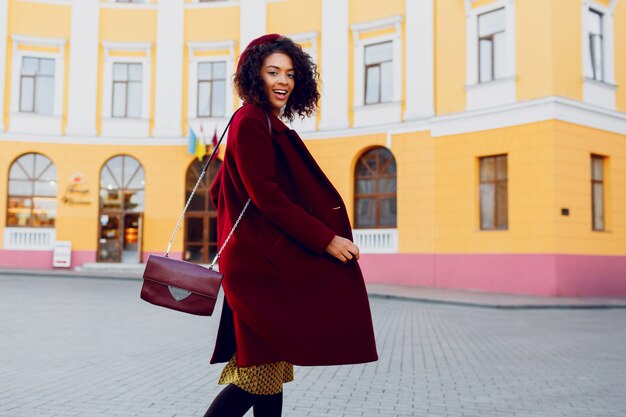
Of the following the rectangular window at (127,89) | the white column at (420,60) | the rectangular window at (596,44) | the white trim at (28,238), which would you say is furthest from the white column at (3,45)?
the rectangular window at (596,44)

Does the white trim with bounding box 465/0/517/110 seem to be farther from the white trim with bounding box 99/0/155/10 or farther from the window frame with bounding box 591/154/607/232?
the white trim with bounding box 99/0/155/10

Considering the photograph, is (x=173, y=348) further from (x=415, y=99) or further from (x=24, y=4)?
(x=24, y=4)

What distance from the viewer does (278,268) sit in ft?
8.85

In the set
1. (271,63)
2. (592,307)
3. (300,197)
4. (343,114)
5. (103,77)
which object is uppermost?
(103,77)

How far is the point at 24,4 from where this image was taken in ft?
83.4

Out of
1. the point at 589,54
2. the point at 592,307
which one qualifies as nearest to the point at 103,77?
the point at 589,54

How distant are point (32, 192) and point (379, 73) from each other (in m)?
12.9

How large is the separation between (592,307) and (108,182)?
672 inches

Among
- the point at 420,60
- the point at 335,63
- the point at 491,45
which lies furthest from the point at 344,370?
the point at 335,63

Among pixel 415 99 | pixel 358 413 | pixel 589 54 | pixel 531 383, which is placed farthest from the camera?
pixel 415 99

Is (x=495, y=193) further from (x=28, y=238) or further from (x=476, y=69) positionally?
(x=28, y=238)

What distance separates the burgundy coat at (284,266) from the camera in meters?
2.68

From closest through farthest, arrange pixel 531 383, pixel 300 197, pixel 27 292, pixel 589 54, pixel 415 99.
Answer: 1. pixel 300 197
2. pixel 531 383
3. pixel 27 292
4. pixel 589 54
5. pixel 415 99

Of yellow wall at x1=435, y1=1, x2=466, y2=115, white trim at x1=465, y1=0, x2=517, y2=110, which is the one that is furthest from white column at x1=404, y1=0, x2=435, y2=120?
white trim at x1=465, y1=0, x2=517, y2=110
